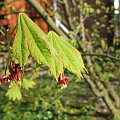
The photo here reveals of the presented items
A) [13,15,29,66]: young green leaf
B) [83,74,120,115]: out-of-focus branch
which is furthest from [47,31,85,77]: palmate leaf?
[83,74,120,115]: out-of-focus branch

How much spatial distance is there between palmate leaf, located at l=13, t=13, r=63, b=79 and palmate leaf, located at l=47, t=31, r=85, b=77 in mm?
77

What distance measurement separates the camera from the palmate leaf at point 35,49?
4.29 ft

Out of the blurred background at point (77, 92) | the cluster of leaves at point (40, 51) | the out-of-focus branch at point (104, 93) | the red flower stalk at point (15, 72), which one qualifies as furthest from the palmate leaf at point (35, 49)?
the out-of-focus branch at point (104, 93)

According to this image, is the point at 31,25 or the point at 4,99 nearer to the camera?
the point at 31,25

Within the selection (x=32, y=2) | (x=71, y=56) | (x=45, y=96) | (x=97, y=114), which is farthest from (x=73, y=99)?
(x=71, y=56)

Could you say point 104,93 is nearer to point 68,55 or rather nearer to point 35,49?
point 68,55

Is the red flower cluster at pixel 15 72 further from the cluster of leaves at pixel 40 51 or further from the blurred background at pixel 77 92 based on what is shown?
the blurred background at pixel 77 92

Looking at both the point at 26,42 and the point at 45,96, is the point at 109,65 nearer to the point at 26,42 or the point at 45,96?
the point at 45,96

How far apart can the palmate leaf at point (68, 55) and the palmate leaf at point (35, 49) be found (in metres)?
0.08

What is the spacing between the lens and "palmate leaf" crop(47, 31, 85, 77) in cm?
144

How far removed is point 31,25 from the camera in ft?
4.65

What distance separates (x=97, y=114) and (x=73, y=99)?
0.96 metres

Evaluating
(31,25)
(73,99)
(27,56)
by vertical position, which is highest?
(31,25)

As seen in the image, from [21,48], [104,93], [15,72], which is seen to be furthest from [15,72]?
[104,93]
